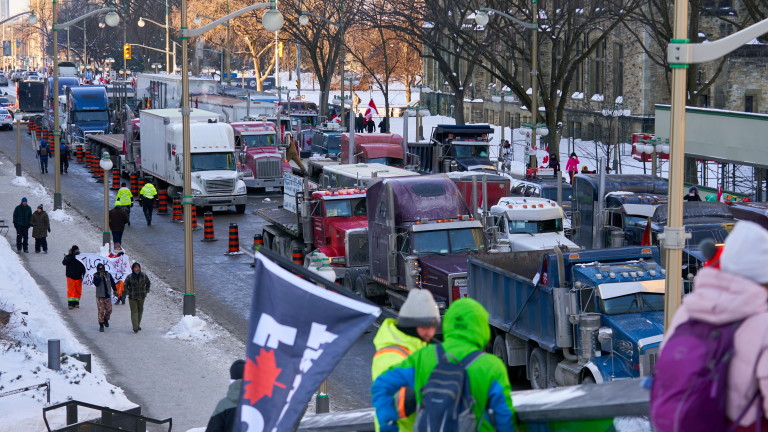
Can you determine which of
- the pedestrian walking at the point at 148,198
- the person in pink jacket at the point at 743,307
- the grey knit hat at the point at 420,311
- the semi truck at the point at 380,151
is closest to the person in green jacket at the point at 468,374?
the grey knit hat at the point at 420,311

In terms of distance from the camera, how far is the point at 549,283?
1683 centimetres

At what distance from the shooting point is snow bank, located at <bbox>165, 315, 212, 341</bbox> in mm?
21672

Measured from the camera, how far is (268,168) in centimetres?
4462

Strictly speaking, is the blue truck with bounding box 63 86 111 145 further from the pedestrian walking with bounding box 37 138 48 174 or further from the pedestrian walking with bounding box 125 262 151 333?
the pedestrian walking with bounding box 125 262 151 333

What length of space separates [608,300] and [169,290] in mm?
13318

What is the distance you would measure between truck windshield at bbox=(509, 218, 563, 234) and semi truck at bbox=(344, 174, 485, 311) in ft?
6.00

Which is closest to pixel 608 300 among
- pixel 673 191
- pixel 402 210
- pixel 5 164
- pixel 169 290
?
pixel 673 191

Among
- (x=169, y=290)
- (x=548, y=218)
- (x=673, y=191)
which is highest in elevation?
(x=673, y=191)

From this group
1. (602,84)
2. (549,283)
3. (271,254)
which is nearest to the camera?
(271,254)

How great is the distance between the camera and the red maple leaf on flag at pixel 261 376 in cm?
616

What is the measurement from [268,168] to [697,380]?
41.0 meters

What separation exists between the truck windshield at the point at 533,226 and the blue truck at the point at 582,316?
6.71 meters

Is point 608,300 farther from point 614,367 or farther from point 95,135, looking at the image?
point 95,135

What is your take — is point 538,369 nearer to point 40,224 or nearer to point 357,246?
point 357,246
